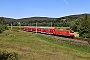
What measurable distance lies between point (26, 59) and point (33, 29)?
288ft

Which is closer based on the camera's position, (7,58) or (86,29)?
(7,58)

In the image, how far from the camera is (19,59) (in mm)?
20594

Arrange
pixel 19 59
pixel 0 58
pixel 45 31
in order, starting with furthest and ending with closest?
Result: pixel 45 31
pixel 19 59
pixel 0 58

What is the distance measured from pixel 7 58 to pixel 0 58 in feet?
2.70

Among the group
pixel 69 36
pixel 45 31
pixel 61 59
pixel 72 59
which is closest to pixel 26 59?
pixel 61 59

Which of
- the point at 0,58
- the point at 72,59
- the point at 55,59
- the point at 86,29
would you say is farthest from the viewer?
the point at 86,29

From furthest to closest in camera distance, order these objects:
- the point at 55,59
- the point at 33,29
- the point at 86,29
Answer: the point at 33,29
the point at 86,29
the point at 55,59

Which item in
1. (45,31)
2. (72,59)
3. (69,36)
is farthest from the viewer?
(45,31)

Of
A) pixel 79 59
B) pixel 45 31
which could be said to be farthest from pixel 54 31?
pixel 79 59

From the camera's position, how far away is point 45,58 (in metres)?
22.8

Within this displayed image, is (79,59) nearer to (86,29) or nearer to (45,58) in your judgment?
(45,58)

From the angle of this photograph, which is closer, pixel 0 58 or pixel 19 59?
pixel 0 58

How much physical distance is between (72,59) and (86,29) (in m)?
57.3

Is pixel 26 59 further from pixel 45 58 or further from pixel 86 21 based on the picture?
pixel 86 21
